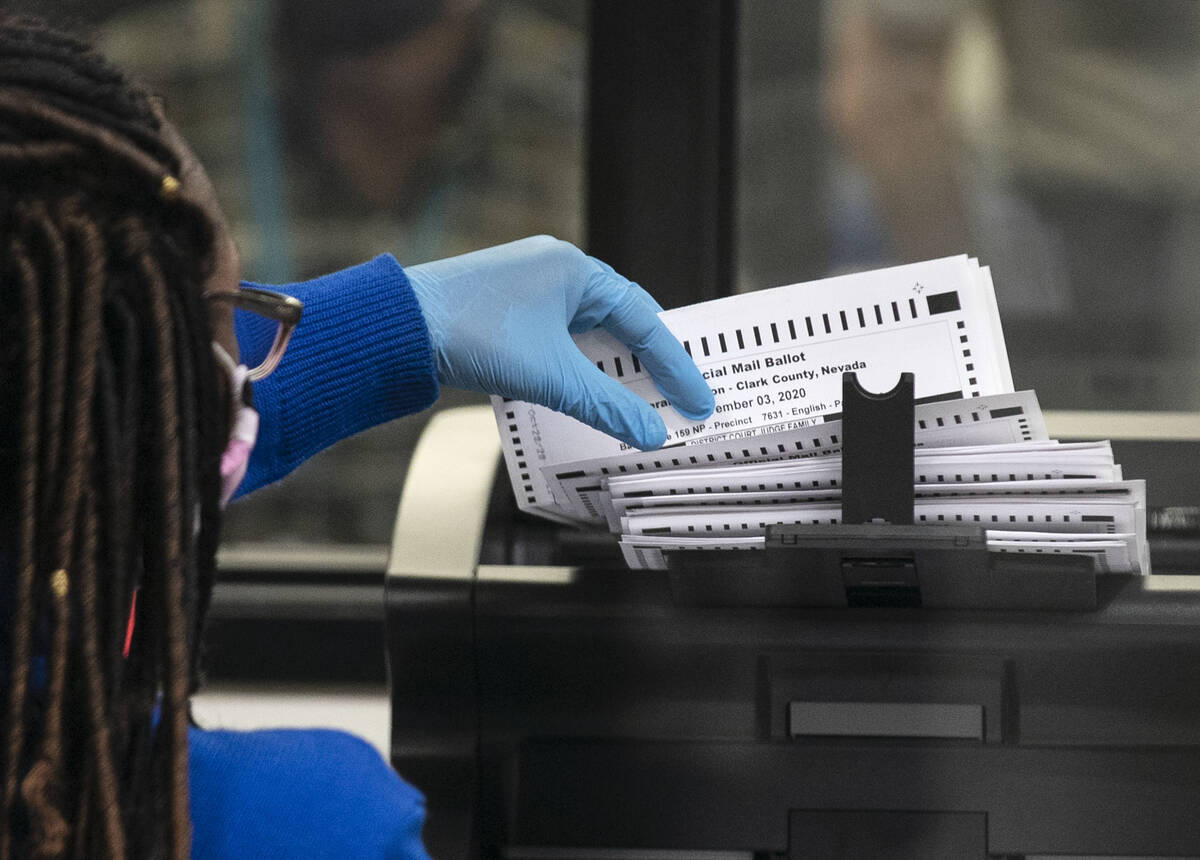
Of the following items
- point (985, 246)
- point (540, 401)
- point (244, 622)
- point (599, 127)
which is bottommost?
point (244, 622)

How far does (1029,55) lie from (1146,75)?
14cm

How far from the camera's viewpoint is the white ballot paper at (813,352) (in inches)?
28.5

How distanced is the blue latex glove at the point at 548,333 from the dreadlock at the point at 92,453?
0.32m

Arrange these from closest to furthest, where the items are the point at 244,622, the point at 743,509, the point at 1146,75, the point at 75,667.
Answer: the point at 75,667 < the point at 743,509 < the point at 1146,75 < the point at 244,622

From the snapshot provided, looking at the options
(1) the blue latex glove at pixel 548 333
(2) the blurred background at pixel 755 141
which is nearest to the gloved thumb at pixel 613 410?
(1) the blue latex glove at pixel 548 333

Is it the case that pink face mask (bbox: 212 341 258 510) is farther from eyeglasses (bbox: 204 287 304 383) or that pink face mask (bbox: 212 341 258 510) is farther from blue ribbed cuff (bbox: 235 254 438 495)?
blue ribbed cuff (bbox: 235 254 438 495)

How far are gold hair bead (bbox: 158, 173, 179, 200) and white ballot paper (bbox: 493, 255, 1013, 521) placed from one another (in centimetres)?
37

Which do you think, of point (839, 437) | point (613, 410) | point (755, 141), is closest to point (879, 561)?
point (839, 437)

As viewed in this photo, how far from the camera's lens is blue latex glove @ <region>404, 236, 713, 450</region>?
30.1 inches

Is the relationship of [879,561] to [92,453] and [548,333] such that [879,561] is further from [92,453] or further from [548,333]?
[92,453]

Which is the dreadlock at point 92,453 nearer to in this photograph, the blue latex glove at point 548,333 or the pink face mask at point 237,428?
the pink face mask at point 237,428

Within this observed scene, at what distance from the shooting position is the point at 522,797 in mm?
798

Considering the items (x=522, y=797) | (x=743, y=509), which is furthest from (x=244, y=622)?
(x=743, y=509)

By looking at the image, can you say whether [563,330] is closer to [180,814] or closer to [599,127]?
[180,814]
